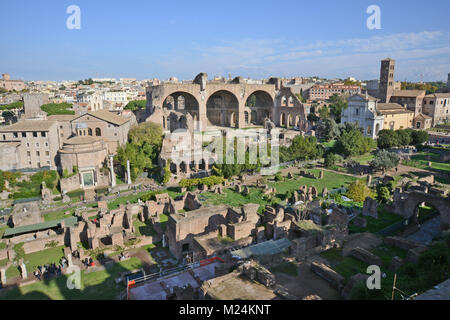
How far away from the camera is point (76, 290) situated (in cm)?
1497

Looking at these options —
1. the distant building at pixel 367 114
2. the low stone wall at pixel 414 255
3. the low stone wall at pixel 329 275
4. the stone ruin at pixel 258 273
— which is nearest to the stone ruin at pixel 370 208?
the low stone wall at pixel 414 255

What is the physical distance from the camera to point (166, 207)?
24.6 meters

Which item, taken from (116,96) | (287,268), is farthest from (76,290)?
(116,96)

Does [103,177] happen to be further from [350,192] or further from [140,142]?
[350,192]

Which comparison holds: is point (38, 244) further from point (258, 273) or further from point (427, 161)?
point (427, 161)

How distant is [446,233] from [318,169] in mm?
21109

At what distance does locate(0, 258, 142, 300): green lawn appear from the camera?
14539 millimetres

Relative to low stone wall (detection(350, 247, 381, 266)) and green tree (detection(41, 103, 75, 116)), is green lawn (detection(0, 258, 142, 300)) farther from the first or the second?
green tree (detection(41, 103, 75, 116))

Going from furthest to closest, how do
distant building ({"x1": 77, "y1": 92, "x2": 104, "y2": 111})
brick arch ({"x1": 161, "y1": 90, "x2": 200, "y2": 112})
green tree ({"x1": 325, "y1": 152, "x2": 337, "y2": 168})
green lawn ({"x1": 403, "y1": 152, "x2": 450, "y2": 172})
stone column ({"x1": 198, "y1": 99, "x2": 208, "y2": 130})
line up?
distant building ({"x1": 77, "y1": 92, "x2": 104, "y2": 111}), stone column ({"x1": 198, "y1": 99, "x2": 208, "y2": 130}), brick arch ({"x1": 161, "y1": 90, "x2": 200, "y2": 112}), green tree ({"x1": 325, "y1": 152, "x2": 337, "y2": 168}), green lawn ({"x1": 403, "y1": 152, "x2": 450, "y2": 172})

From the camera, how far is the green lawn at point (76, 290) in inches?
572

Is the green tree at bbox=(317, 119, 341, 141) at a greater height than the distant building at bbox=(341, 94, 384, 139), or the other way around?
the distant building at bbox=(341, 94, 384, 139)

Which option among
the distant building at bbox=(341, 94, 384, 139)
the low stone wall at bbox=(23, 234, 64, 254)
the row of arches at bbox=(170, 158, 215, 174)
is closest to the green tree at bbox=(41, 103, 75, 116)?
the row of arches at bbox=(170, 158, 215, 174)

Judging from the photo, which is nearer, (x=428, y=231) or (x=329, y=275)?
(x=329, y=275)

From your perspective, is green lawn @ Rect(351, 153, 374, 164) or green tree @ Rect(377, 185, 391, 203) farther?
green lawn @ Rect(351, 153, 374, 164)
